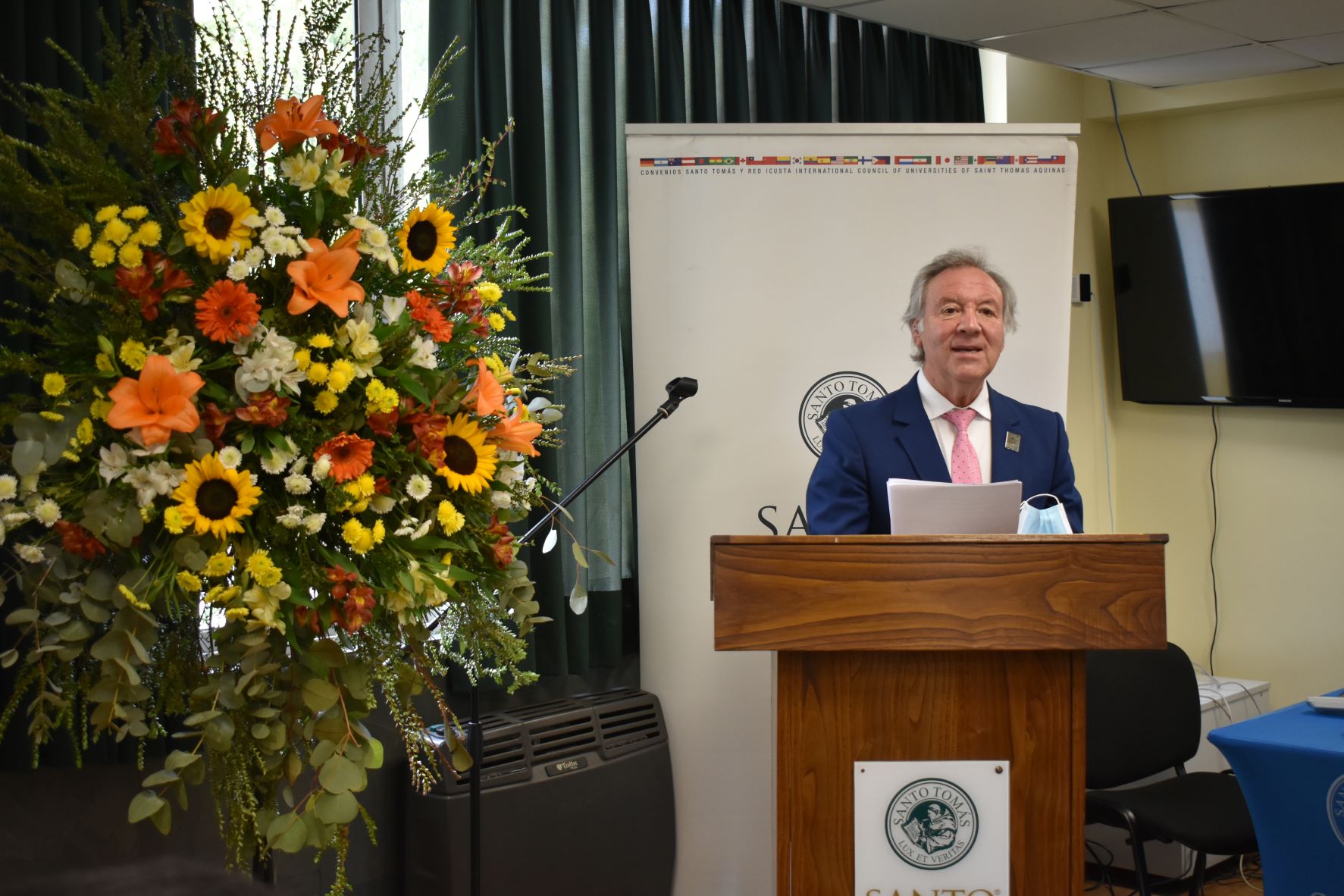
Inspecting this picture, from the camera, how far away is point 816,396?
10.7ft

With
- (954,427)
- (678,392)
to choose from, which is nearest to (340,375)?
(678,392)

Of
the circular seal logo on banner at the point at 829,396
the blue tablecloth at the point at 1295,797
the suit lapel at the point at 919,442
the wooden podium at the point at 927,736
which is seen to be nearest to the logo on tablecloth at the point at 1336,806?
the blue tablecloth at the point at 1295,797

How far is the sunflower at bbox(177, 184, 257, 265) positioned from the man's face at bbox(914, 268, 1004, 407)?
1.94m

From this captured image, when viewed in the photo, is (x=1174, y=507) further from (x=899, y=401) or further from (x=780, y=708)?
(x=780, y=708)

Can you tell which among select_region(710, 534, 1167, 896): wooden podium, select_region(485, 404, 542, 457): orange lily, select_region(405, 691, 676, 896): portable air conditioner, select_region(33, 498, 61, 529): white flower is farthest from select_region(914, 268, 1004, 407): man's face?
select_region(33, 498, 61, 529): white flower

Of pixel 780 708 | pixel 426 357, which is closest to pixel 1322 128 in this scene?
pixel 780 708

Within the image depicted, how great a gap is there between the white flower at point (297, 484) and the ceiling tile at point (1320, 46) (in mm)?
3683

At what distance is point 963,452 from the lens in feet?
9.48

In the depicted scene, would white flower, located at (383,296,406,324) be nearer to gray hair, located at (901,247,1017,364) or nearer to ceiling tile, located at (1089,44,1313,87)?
gray hair, located at (901,247,1017,364)

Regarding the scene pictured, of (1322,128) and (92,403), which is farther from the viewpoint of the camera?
(1322,128)

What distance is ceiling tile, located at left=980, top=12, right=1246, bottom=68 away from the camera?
3746 mm

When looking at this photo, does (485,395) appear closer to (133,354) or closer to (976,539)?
(133,354)

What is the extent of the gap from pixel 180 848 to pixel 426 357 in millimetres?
1867

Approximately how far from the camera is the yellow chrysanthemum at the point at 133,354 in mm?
1242
